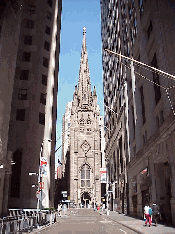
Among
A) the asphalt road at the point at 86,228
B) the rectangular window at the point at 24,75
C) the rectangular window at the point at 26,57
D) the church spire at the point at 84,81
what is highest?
the church spire at the point at 84,81

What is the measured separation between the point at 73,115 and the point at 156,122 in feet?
274

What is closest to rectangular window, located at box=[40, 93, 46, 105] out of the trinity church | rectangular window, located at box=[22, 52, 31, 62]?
rectangular window, located at box=[22, 52, 31, 62]

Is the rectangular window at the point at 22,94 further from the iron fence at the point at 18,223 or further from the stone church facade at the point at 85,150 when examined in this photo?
the stone church facade at the point at 85,150

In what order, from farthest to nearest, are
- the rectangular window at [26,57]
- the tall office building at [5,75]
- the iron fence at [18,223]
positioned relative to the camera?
the rectangular window at [26,57]
the tall office building at [5,75]
the iron fence at [18,223]

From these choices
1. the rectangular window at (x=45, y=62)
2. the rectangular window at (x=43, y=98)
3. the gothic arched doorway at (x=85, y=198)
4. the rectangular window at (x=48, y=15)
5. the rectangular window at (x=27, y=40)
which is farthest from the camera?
the gothic arched doorway at (x=85, y=198)

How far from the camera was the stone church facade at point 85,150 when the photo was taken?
98.4 metres

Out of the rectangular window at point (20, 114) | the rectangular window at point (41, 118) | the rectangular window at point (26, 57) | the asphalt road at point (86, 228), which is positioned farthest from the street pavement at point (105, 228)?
the rectangular window at point (26, 57)

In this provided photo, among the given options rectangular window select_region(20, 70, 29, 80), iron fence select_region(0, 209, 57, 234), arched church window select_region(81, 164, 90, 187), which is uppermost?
rectangular window select_region(20, 70, 29, 80)

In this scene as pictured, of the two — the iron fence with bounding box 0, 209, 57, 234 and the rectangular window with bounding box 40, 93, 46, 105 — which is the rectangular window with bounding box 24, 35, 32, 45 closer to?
the rectangular window with bounding box 40, 93, 46, 105

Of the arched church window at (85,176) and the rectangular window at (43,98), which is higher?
the rectangular window at (43,98)

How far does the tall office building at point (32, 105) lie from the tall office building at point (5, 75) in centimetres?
783

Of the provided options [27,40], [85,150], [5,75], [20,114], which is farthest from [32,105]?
[85,150]

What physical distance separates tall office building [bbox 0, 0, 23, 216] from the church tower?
71727 mm

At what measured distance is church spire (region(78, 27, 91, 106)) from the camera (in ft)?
391
